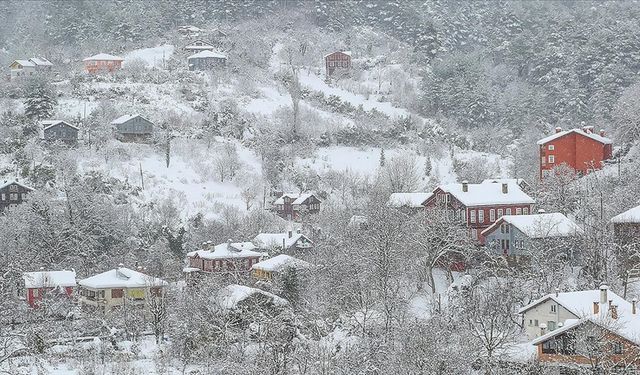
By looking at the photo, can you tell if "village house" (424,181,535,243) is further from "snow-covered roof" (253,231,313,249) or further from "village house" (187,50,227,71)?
"village house" (187,50,227,71)

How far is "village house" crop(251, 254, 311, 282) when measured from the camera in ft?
165

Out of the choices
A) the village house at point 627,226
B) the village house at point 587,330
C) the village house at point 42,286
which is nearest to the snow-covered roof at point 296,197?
the village house at point 42,286

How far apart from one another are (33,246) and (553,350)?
3223 centimetres

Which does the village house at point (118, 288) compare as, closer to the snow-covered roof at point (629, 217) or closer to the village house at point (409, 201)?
the village house at point (409, 201)

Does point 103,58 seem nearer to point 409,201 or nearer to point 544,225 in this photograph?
point 409,201

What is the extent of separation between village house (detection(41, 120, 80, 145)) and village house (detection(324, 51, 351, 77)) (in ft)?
90.1

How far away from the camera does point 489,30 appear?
103 m

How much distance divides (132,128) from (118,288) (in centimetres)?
2504

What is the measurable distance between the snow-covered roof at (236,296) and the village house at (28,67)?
45324 millimetres

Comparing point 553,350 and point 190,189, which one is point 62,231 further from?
point 553,350

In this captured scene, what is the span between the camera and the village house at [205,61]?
86.5 meters

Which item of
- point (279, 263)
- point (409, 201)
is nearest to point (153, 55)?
point (409, 201)

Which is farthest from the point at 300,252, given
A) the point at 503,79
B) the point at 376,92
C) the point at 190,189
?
the point at 503,79

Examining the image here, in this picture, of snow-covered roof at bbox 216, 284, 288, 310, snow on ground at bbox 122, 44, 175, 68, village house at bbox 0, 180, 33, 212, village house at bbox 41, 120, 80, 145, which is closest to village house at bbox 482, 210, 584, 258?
snow-covered roof at bbox 216, 284, 288, 310
